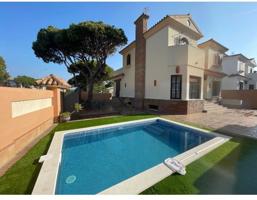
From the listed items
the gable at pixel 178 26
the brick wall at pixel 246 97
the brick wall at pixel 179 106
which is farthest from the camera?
the brick wall at pixel 246 97

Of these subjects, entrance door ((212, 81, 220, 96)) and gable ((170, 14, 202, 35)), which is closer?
gable ((170, 14, 202, 35))

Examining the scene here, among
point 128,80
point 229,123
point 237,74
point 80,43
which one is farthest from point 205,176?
point 237,74

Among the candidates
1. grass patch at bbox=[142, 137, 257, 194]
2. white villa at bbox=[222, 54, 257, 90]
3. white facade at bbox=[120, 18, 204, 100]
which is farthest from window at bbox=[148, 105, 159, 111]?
white villa at bbox=[222, 54, 257, 90]

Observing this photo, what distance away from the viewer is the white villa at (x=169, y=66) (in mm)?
14797

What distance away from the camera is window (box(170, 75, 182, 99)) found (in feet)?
49.7

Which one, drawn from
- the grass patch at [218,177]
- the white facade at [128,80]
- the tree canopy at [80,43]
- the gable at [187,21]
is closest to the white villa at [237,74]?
the gable at [187,21]

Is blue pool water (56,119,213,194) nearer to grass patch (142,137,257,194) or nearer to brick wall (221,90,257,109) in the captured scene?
grass patch (142,137,257,194)

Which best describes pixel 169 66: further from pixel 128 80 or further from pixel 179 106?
pixel 128 80

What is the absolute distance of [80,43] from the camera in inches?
594

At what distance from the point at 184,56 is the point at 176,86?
3.17m

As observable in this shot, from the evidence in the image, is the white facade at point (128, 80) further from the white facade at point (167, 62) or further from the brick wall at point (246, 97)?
the brick wall at point (246, 97)

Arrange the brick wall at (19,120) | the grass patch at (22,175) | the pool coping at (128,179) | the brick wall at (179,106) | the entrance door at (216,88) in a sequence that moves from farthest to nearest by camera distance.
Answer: the entrance door at (216,88) → the brick wall at (179,106) → the brick wall at (19,120) → the grass patch at (22,175) → the pool coping at (128,179)

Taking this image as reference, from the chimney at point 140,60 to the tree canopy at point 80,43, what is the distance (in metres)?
3.12

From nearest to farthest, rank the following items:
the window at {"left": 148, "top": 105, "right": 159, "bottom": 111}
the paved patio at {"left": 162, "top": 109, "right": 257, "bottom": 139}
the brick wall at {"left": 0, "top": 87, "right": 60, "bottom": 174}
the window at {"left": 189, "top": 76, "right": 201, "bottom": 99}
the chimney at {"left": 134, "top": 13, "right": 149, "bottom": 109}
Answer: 1. the brick wall at {"left": 0, "top": 87, "right": 60, "bottom": 174}
2. the paved patio at {"left": 162, "top": 109, "right": 257, "bottom": 139}
3. the window at {"left": 189, "top": 76, "right": 201, "bottom": 99}
4. the window at {"left": 148, "top": 105, "right": 159, "bottom": 111}
5. the chimney at {"left": 134, "top": 13, "right": 149, "bottom": 109}
